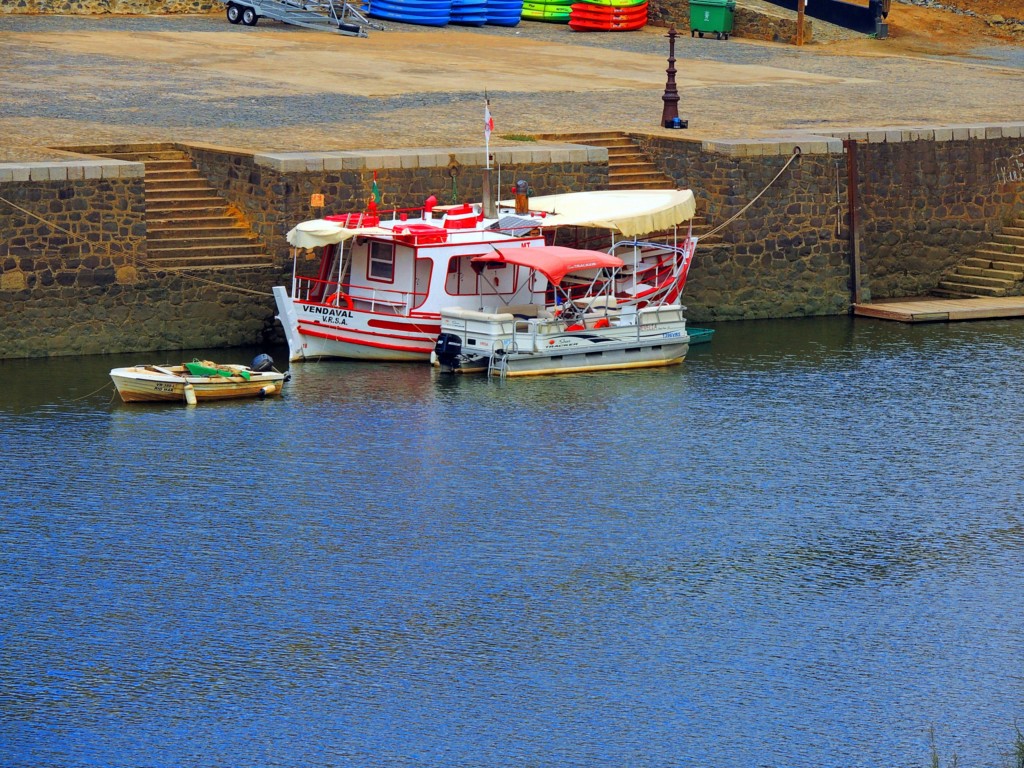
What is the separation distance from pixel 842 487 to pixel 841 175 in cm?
1128

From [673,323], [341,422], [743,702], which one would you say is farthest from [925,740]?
[673,323]

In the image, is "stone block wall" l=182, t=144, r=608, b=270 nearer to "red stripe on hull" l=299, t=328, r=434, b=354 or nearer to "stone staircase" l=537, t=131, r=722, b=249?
"stone staircase" l=537, t=131, r=722, b=249

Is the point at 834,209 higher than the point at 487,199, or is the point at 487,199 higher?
the point at 487,199

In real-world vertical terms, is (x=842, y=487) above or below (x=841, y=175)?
below

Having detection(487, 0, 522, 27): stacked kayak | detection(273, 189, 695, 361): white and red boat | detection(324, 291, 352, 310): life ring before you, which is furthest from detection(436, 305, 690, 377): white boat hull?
detection(487, 0, 522, 27): stacked kayak

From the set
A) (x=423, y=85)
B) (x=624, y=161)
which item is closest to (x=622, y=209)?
(x=624, y=161)

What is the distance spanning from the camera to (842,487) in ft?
68.5

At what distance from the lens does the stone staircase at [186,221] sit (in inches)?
1080

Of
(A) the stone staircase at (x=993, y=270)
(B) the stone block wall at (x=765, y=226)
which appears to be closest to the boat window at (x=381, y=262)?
(B) the stone block wall at (x=765, y=226)

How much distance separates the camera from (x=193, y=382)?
945 inches

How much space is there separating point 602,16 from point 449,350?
20.9 metres

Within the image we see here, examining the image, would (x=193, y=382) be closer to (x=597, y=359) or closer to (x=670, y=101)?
(x=597, y=359)

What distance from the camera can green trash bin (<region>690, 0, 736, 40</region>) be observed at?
4425 centimetres

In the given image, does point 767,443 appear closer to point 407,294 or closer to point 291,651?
point 407,294
